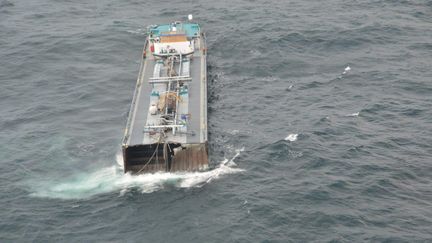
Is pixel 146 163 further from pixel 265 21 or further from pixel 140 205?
pixel 265 21

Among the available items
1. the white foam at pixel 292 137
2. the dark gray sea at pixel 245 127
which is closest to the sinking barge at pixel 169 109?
the dark gray sea at pixel 245 127

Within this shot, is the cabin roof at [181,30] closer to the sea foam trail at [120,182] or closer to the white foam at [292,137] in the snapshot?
the white foam at [292,137]

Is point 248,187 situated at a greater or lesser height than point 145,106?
lesser

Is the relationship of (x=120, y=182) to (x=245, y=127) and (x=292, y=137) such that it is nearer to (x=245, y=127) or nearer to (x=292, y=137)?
(x=245, y=127)

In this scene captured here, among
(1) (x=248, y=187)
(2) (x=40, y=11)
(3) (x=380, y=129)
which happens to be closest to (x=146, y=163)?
(1) (x=248, y=187)

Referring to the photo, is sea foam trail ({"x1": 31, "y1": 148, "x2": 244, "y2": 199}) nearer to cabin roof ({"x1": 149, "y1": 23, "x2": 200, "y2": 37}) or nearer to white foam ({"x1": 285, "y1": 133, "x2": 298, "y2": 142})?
white foam ({"x1": 285, "y1": 133, "x2": 298, "y2": 142})

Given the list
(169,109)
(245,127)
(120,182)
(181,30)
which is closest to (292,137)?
(245,127)

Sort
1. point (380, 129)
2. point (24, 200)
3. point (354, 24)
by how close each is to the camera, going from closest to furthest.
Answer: point (24, 200), point (380, 129), point (354, 24)
